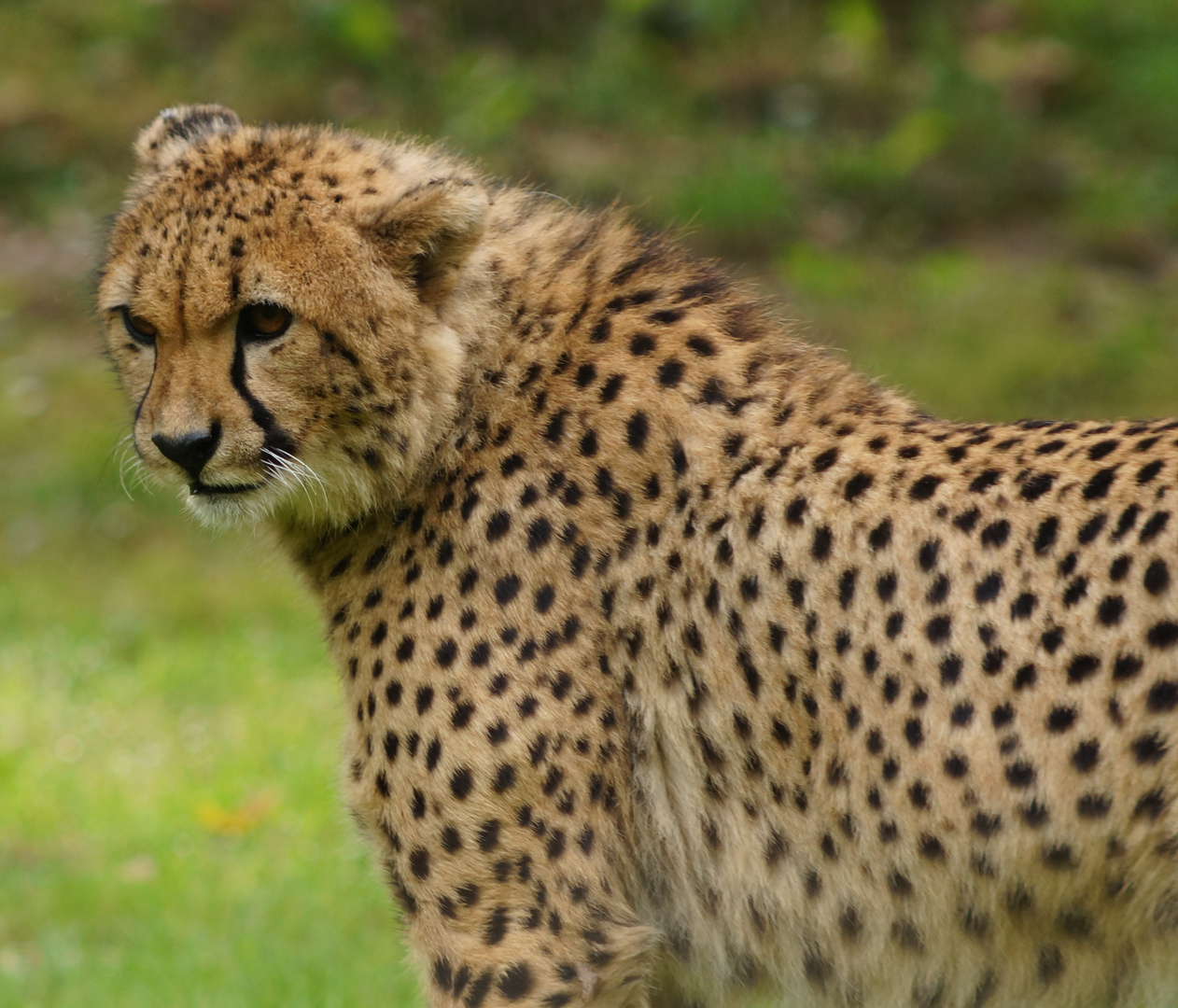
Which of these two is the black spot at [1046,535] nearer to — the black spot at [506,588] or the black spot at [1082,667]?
the black spot at [1082,667]

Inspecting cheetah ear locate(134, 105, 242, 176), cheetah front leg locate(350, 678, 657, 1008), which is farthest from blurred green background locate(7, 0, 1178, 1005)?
cheetah ear locate(134, 105, 242, 176)

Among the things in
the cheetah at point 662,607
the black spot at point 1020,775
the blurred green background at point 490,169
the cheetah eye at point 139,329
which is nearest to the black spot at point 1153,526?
the cheetah at point 662,607

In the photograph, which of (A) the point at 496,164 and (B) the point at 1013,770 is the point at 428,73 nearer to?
(A) the point at 496,164

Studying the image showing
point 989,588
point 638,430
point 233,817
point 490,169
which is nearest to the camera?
point 989,588

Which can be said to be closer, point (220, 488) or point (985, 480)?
point (985, 480)

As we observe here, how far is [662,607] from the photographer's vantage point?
11.4ft

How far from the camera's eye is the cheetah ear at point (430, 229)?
3.57 metres

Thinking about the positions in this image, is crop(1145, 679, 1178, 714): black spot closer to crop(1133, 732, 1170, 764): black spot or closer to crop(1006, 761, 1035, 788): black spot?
crop(1133, 732, 1170, 764): black spot

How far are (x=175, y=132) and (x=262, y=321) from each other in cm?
80

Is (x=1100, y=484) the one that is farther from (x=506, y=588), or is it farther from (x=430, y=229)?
(x=430, y=229)

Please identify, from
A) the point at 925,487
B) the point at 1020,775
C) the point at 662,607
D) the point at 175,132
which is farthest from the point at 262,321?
the point at 1020,775

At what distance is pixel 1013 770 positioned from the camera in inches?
123

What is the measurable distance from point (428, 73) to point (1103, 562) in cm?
912

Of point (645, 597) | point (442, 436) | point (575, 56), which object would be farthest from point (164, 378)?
point (575, 56)
